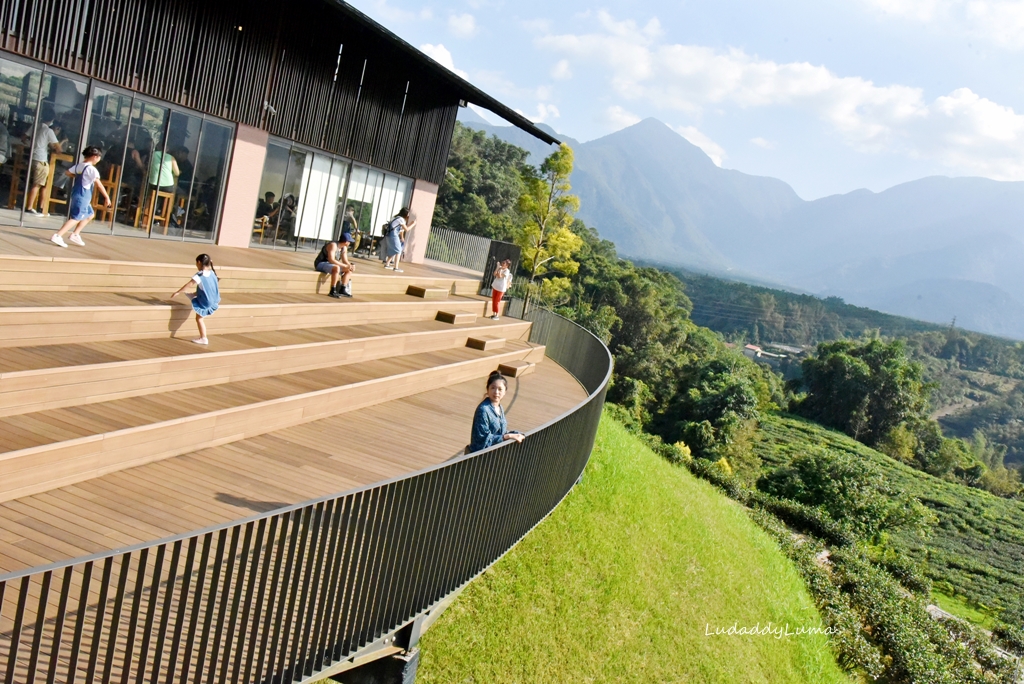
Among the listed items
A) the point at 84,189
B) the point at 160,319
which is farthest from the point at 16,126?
the point at 160,319

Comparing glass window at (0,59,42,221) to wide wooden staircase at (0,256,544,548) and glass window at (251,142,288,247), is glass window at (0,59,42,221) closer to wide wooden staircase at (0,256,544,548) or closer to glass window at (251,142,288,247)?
wide wooden staircase at (0,256,544,548)

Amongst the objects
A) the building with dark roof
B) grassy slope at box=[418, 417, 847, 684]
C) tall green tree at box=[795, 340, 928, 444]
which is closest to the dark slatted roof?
the building with dark roof

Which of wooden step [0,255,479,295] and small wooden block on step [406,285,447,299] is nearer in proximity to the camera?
wooden step [0,255,479,295]

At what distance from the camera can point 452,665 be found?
34.4 feet

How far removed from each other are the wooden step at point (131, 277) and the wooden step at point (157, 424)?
2297mm

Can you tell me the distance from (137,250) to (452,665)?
7541 mm

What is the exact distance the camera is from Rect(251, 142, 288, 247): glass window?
17625 millimetres

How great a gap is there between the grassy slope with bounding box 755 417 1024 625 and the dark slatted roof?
45850mm

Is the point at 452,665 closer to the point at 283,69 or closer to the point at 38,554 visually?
the point at 38,554

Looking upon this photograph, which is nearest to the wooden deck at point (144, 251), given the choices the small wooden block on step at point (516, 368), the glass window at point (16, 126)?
the glass window at point (16, 126)

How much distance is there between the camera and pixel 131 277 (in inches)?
419

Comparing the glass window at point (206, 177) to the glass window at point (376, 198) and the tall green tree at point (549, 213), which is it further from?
the tall green tree at point (549, 213)

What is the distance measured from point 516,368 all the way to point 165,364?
8621 mm

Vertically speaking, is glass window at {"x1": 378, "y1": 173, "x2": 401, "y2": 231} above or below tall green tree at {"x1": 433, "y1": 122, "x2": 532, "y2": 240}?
below
